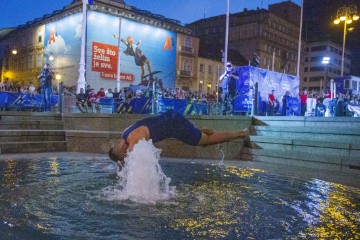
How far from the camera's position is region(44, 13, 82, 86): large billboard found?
43.6m

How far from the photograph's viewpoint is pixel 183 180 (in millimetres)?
7852

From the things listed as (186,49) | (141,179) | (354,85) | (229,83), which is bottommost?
(141,179)

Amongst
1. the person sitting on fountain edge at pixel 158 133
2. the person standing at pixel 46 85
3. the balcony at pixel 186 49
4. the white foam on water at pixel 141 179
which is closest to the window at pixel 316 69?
the balcony at pixel 186 49

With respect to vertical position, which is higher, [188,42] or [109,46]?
[188,42]

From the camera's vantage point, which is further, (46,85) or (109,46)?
(109,46)

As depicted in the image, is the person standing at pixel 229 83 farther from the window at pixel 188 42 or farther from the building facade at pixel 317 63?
the building facade at pixel 317 63

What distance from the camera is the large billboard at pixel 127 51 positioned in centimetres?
4225

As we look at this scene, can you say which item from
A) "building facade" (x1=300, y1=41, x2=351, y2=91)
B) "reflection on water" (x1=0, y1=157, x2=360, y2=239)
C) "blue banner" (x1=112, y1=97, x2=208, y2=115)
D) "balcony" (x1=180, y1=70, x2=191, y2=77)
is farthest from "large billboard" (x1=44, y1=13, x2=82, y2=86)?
"building facade" (x1=300, y1=41, x2=351, y2=91)

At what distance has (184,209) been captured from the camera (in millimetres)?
5277

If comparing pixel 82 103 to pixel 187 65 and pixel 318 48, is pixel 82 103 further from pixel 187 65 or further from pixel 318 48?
pixel 318 48

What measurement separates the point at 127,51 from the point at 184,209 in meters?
42.2

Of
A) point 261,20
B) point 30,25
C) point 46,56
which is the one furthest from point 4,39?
point 261,20

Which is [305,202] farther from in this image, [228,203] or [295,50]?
[295,50]

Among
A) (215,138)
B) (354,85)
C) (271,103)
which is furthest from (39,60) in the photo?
(215,138)
